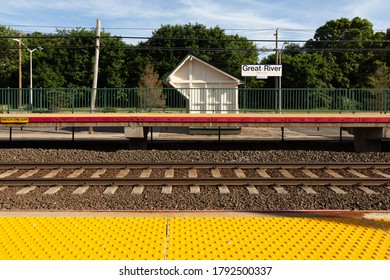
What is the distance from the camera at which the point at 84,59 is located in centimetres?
5819

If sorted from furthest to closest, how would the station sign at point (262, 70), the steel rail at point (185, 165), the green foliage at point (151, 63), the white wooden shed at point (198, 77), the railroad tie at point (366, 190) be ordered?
the green foliage at point (151, 63)
the station sign at point (262, 70)
the white wooden shed at point (198, 77)
the steel rail at point (185, 165)
the railroad tie at point (366, 190)

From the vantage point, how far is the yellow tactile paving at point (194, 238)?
15.6 feet

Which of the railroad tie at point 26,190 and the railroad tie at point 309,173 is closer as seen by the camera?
the railroad tie at point 26,190

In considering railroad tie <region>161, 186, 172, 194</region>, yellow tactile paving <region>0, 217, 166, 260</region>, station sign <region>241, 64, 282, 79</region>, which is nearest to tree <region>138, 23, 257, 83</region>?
station sign <region>241, 64, 282, 79</region>

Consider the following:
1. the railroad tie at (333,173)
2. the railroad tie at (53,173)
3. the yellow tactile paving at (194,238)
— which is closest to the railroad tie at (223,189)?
the yellow tactile paving at (194,238)

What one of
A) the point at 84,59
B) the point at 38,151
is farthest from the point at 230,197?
the point at 84,59

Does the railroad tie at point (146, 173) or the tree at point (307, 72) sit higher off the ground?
the tree at point (307, 72)

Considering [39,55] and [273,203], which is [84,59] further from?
[273,203]

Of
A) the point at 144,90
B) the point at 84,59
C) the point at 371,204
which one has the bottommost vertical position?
the point at 371,204

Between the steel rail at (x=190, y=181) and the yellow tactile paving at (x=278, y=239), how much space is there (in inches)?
149

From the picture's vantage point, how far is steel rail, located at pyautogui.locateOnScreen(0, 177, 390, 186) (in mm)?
9836

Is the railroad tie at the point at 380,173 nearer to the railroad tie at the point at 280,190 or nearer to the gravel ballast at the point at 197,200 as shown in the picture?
the gravel ballast at the point at 197,200

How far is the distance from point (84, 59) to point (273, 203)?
179ft

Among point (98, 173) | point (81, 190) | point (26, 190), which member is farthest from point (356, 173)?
point (26, 190)
